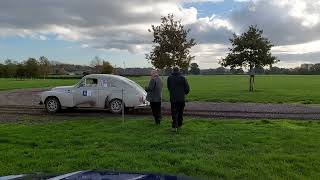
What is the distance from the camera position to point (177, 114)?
14117mm

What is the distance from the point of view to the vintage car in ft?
68.7

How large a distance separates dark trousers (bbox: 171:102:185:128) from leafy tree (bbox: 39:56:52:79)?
112 metres

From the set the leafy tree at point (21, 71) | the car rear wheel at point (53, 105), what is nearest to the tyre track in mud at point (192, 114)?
the car rear wheel at point (53, 105)

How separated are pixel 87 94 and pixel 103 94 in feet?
2.19

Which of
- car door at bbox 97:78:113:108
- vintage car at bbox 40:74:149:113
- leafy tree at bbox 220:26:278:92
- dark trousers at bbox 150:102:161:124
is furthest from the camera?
leafy tree at bbox 220:26:278:92

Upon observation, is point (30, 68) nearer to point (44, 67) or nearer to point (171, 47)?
point (44, 67)

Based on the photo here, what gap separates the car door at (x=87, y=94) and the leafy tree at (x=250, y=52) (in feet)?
76.2

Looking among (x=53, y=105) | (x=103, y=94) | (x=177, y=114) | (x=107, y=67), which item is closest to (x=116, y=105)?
(x=103, y=94)

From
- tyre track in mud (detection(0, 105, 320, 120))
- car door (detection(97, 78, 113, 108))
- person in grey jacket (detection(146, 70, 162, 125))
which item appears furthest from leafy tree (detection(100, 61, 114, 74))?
person in grey jacket (detection(146, 70, 162, 125))

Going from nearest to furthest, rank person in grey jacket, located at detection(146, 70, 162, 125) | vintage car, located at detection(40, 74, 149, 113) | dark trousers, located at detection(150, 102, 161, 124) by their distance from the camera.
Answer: dark trousers, located at detection(150, 102, 161, 124), person in grey jacket, located at detection(146, 70, 162, 125), vintage car, located at detection(40, 74, 149, 113)

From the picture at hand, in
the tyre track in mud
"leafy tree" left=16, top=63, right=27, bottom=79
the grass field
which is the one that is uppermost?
"leafy tree" left=16, top=63, right=27, bottom=79

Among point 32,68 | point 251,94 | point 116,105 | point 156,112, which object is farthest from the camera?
point 32,68

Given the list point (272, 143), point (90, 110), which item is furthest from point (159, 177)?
point (90, 110)

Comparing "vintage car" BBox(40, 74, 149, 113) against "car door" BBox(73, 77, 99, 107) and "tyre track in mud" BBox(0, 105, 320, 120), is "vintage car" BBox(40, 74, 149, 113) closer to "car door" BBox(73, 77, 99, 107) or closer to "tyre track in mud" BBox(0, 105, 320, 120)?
"car door" BBox(73, 77, 99, 107)
